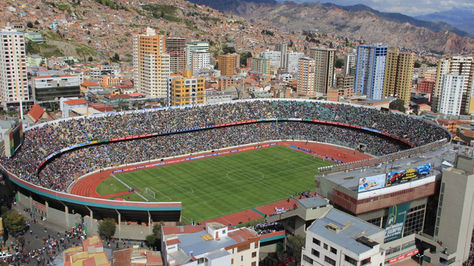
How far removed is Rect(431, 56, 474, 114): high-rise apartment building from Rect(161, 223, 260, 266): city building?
94.5 metres

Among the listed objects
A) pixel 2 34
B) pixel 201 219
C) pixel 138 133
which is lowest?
pixel 201 219

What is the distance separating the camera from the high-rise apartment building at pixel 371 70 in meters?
128

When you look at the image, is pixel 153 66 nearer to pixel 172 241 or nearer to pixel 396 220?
pixel 396 220

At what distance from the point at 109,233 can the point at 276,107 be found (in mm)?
49285

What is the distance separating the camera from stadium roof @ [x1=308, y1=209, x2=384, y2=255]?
28875 millimetres

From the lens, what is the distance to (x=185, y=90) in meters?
98.5

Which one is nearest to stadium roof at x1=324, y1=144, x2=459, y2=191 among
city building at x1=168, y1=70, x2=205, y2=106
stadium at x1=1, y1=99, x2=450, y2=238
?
stadium at x1=1, y1=99, x2=450, y2=238

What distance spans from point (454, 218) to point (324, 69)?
101804mm

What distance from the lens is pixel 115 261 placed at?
1029 inches

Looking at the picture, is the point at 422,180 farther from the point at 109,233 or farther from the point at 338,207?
the point at 109,233

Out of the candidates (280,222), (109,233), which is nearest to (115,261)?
(109,233)

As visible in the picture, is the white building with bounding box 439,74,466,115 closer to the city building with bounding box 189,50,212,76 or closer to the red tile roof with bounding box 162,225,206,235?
the city building with bounding box 189,50,212,76

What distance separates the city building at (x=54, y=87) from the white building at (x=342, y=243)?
84374mm

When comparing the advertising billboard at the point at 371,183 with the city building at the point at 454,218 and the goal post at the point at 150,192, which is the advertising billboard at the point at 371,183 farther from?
the goal post at the point at 150,192
